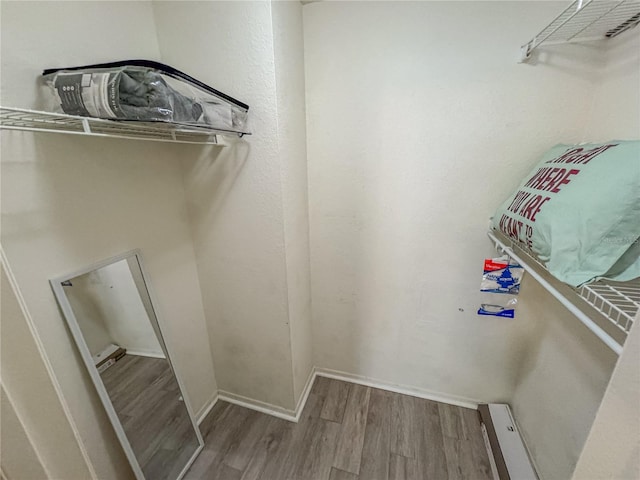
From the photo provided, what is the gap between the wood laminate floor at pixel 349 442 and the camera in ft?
4.23

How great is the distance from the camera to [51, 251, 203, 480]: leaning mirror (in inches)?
37.1

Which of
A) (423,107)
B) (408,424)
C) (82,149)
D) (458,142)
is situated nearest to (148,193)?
(82,149)

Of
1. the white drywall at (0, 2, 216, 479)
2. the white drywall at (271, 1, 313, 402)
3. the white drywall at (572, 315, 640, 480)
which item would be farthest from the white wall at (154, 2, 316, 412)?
the white drywall at (572, 315, 640, 480)

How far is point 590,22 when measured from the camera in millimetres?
882

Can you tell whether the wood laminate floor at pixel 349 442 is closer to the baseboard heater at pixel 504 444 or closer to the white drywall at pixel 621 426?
the baseboard heater at pixel 504 444

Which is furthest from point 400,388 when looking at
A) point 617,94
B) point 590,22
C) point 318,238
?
point 590,22

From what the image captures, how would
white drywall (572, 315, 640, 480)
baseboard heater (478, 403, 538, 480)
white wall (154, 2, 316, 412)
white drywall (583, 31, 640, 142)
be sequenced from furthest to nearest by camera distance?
baseboard heater (478, 403, 538, 480) → white wall (154, 2, 316, 412) → white drywall (583, 31, 640, 142) → white drywall (572, 315, 640, 480)

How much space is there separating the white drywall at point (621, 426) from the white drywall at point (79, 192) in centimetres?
147

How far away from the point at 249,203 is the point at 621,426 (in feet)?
4.19

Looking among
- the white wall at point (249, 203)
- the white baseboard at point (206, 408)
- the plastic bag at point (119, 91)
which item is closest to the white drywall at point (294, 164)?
the white wall at point (249, 203)

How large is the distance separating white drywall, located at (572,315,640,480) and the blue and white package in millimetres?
813

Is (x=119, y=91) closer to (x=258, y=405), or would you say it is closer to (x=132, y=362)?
(x=132, y=362)

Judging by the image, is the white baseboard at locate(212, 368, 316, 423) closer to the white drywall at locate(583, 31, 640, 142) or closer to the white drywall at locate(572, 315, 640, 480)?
the white drywall at locate(572, 315, 640, 480)

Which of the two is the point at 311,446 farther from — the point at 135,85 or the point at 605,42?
the point at 605,42
